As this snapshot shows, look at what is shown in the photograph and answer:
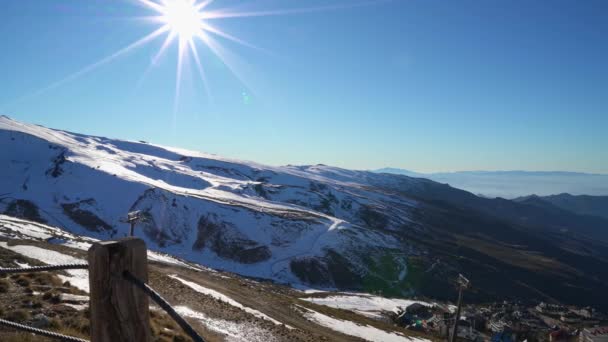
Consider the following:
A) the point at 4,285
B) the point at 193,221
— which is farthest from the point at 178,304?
the point at 193,221

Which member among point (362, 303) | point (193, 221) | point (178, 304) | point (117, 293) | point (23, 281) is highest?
point (117, 293)

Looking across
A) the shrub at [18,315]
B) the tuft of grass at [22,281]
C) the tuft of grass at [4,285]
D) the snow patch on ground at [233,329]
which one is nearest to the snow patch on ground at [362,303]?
the snow patch on ground at [233,329]

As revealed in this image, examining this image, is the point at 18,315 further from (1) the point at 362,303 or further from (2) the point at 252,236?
(2) the point at 252,236

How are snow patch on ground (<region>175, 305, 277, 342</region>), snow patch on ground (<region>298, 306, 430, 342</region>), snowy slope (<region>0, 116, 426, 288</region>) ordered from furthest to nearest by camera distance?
snowy slope (<region>0, 116, 426, 288</region>), snow patch on ground (<region>298, 306, 430, 342</region>), snow patch on ground (<region>175, 305, 277, 342</region>)

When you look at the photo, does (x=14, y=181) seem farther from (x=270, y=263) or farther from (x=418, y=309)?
(x=418, y=309)

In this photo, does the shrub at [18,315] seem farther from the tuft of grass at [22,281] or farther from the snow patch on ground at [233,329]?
the snow patch on ground at [233,329]

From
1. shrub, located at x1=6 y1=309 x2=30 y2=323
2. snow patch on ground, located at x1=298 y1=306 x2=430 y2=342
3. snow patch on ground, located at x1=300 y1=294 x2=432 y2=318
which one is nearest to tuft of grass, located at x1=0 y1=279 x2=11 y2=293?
shrub, located at x1=6 y1=309 x2=30 y2=323

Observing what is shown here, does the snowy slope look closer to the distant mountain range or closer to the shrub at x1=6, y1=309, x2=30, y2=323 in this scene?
the distant mountain range
